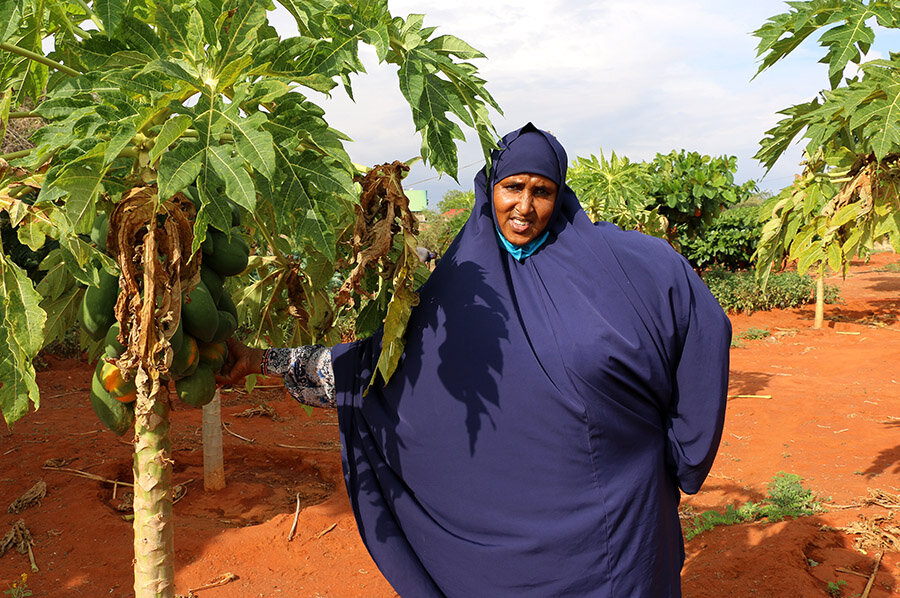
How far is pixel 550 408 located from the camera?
1.88 meters

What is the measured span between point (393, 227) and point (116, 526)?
296 cm

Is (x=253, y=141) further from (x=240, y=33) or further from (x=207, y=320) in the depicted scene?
(x=207, y=320)

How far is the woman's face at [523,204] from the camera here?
1968mm

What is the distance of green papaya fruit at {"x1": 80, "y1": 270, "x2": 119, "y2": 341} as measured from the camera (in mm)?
1497

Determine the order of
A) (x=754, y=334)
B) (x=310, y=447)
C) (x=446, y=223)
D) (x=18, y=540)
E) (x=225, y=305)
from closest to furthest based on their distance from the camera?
(x=225, y=305)
(x=18, y=540)
(x=310, y=447)
(x=754, y=334)
(x=446, y=223)

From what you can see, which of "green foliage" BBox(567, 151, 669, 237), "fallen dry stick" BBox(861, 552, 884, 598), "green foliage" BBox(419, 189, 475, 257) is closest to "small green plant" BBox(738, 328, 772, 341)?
"green foliage" BBox(567, 151, 669, 237)

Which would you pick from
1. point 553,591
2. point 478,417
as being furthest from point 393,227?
point 553,591

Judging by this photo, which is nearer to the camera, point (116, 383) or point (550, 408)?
point (116, 383)

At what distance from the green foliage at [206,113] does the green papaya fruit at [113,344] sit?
15cm

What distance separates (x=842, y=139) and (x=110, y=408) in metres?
3.01

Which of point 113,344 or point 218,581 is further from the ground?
point 113,344

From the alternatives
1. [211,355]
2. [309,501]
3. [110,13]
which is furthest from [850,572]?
[110,13]

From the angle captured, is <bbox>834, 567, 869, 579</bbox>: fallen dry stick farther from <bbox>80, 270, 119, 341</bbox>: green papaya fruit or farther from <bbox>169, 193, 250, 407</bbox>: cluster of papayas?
<bbox>80, 270, 119, 341</bbox>: green papaya fruit

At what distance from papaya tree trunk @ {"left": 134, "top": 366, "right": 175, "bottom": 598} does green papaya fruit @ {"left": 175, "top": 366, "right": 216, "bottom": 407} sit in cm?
9
